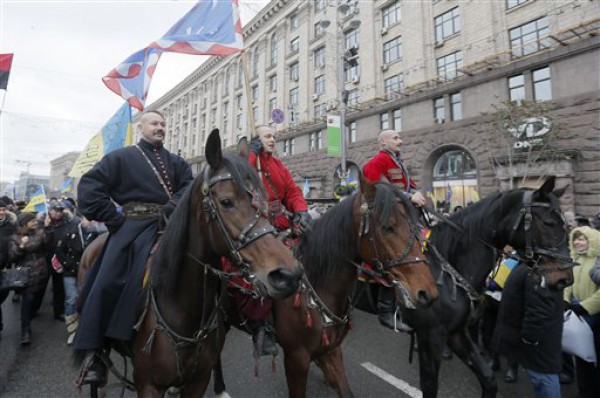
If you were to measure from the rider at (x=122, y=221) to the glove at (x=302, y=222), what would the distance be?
1.31m

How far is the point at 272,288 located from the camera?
5.72 feet

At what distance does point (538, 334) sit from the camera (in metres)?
3.33

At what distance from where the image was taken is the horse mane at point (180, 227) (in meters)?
2.06

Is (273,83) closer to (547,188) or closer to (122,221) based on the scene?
(547,188)

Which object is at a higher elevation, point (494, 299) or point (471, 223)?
point (471, 223)

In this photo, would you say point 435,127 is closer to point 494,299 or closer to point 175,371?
point 494,299

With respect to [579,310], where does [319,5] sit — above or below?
above

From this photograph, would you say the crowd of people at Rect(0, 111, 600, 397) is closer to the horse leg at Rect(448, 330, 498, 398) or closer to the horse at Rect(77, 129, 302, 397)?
the horse at Rect(77, 129, 302, 397)

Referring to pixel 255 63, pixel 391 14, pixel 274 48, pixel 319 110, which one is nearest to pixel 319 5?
pixel 274 48

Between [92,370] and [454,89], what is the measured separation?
74.6ft

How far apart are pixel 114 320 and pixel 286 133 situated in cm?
3182

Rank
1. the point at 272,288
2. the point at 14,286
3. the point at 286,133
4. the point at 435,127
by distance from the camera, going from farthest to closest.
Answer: the point at 286,133, the point at 435,127, the point at 14,286, the point at 272,288

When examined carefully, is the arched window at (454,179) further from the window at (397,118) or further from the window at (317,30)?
the window at (317,30)

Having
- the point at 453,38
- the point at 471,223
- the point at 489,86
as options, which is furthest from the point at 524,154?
the point at 471,223
